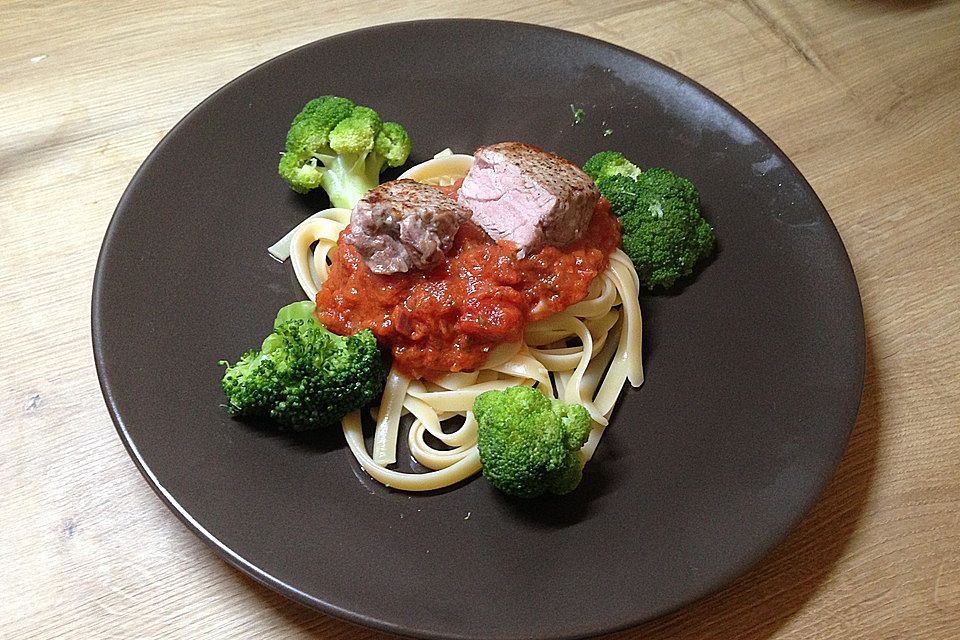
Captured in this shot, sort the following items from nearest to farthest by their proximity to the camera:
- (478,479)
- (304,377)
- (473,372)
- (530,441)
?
1. (530,441)
2. (304,377)
3. (478,479)
4. (473,372)

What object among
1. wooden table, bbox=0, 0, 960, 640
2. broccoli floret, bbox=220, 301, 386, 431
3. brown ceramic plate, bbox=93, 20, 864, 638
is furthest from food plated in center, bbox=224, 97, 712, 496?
wooden table, bbox=0, 0, 960, 640

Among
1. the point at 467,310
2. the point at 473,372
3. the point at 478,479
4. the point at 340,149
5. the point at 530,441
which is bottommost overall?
the point at 478,479

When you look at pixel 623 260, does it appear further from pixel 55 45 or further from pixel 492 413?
pixel 55 45

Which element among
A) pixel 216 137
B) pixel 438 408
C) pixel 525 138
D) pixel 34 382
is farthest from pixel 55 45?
pixel 438 408

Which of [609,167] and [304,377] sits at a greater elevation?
[609,167]

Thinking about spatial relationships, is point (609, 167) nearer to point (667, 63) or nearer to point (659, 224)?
point (659, 224)

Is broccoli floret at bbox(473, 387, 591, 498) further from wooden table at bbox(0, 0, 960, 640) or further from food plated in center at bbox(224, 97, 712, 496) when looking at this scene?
wooden table at bbox(0, 0, 960, 640)

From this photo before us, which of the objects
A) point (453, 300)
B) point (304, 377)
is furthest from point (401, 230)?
point (304, 377)
